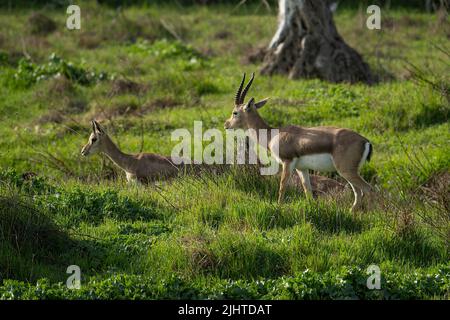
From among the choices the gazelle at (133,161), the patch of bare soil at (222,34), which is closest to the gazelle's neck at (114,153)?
the gazelle at (133,161)

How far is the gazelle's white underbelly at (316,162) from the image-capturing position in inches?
362

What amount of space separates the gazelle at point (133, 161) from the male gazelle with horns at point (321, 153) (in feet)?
5.12

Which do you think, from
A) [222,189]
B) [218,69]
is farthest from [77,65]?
[222,189]

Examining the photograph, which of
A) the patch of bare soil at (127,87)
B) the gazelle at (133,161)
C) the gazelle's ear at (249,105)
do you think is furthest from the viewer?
the patch of bare soil at (127,87)

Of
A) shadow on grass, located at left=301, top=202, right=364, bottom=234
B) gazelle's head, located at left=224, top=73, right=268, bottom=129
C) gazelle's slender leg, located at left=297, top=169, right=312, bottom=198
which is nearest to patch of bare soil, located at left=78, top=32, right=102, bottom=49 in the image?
gazelle's head, located at left=224, top=73, right=268, bottom=129

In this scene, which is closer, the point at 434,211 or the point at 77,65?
the point at 434,211

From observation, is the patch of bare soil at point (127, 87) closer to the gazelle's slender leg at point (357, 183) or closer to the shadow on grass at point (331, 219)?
the gazelle's slender leg at point (357, 183)

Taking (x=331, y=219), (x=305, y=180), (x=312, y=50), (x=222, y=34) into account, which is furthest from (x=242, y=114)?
(x=222, y=34)

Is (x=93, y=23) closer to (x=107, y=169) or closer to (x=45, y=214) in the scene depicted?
(x=107, y=169)

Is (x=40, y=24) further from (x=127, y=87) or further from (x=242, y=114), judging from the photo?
(x=242, y=114)

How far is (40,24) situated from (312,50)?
7.33 metres
